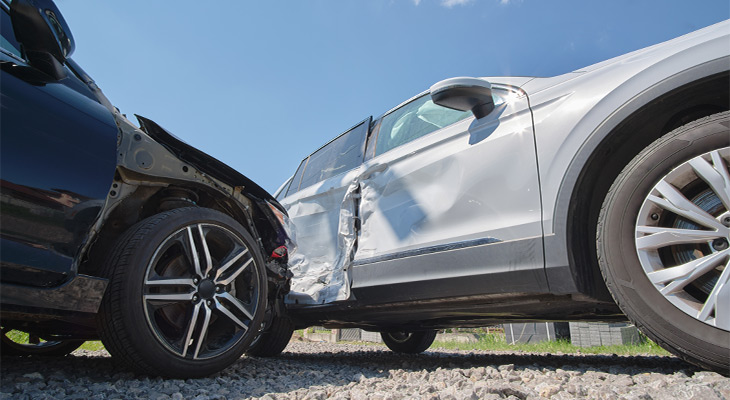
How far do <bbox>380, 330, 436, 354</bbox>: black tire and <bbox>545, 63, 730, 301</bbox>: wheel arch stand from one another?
2.77 m

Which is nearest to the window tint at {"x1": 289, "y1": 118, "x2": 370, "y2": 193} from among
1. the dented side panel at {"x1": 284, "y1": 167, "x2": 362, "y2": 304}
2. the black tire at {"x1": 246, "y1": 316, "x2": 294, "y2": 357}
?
the dented side panel at {"x1": 284, "y1": 167, "x2": 362, "y2": 304}

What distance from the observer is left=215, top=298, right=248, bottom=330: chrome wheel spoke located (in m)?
2.12

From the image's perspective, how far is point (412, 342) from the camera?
4473 millimetres

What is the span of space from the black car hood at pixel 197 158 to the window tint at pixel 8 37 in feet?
1.76

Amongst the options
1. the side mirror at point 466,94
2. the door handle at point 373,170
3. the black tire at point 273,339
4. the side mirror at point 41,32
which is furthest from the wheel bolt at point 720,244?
the black tire at point 273,339

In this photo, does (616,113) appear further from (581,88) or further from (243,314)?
(243,314)

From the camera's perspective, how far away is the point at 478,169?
2.24 m

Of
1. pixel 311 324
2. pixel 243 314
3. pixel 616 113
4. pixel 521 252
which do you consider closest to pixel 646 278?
pixel 521 252

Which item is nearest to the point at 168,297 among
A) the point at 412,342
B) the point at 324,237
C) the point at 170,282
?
the point at 170,282

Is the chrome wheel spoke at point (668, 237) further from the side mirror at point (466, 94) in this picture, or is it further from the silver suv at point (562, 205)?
the side mirror at point (466, 94)

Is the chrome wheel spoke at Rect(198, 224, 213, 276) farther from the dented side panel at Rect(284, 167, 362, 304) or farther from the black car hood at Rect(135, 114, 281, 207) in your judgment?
the dented side panel at Rect(284, 167, 362, 304)

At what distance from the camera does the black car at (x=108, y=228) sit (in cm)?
155

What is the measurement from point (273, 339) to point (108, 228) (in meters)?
1.65

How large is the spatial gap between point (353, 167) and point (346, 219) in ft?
1.40
